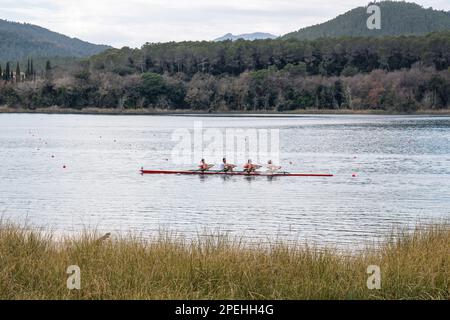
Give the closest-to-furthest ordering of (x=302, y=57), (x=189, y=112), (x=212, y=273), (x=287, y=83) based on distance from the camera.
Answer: (x=212, y=273)
(x=287, y=83)
(x=189, y=112)
(x=302, y=57)

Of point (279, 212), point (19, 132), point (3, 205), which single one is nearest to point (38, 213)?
point (3, 205)

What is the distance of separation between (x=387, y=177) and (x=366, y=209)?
15453 millimetres

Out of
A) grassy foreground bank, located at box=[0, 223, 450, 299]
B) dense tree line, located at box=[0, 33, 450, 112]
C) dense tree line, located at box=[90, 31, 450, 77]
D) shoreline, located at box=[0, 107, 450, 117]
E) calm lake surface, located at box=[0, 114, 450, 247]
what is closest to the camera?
grassy foreground bank, located at box=[0, 223, 450, 299]

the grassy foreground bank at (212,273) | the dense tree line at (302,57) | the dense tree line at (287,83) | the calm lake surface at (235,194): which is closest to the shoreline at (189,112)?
the dense tree line at (287,83)

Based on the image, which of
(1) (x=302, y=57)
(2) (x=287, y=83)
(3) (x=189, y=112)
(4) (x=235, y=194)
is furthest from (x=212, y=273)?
(1) (x=302, y=57)

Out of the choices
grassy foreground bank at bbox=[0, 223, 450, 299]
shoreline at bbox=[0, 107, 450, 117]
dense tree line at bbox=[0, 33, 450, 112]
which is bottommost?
shoreline at bbox=[0, 107, 450, 117]

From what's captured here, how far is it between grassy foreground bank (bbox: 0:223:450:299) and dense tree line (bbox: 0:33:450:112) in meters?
146

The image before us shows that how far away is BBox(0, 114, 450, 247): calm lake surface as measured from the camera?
2689 centimetres

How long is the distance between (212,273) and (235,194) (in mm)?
25817

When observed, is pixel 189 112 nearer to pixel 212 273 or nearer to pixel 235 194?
pixel 235 194

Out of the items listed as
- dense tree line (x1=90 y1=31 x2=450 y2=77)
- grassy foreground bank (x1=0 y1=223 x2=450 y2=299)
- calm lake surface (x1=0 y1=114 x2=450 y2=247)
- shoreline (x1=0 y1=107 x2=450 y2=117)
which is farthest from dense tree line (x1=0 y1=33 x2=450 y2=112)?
grassy foreground bank (x1=0 y1=223 x2=450 y2=299)

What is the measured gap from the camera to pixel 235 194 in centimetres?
3766

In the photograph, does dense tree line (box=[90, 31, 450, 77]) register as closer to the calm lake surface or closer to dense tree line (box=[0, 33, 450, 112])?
dense tree line (box=[0, 33, 450, 112])

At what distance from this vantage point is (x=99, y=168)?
52875 millimetres
